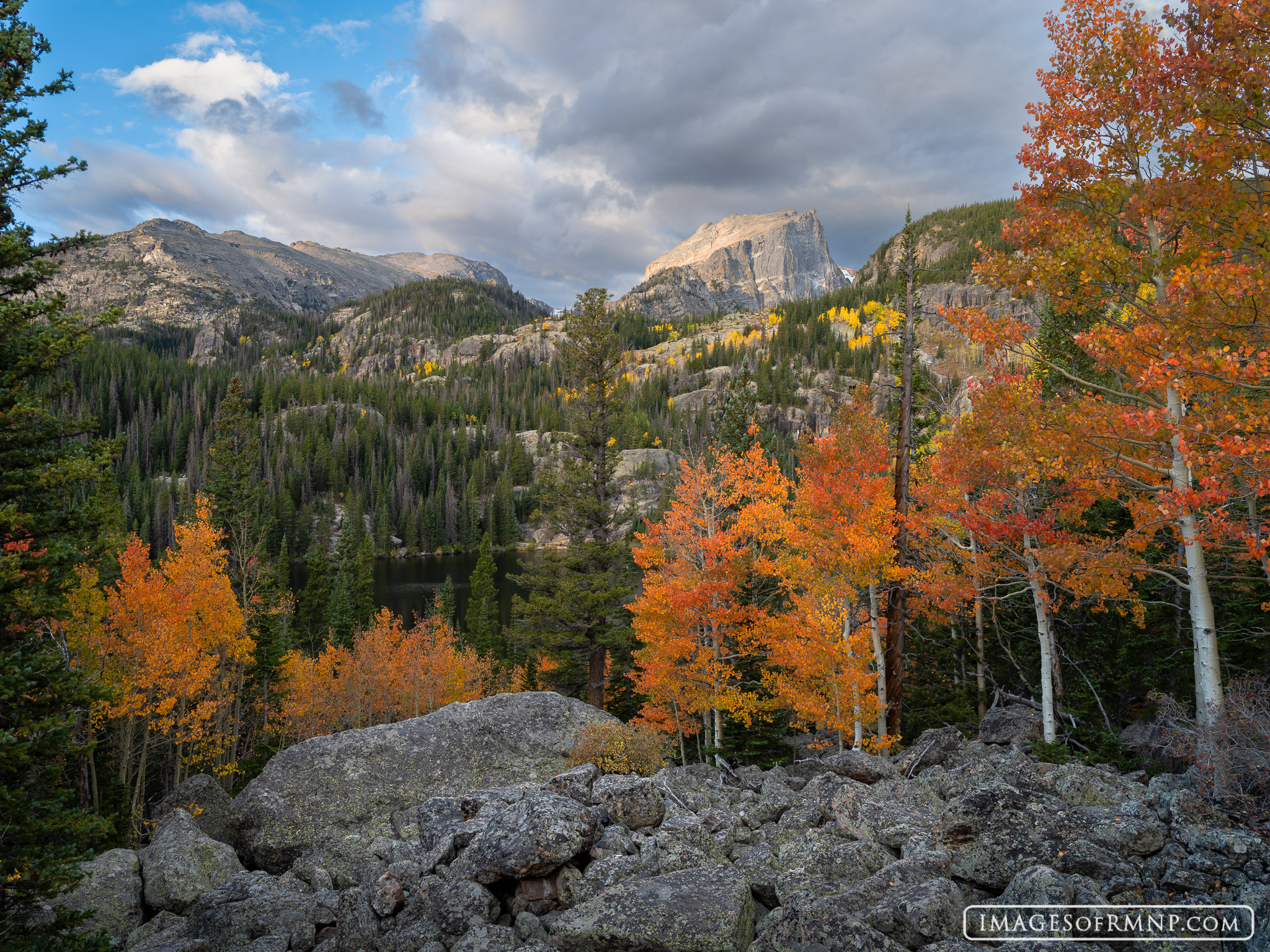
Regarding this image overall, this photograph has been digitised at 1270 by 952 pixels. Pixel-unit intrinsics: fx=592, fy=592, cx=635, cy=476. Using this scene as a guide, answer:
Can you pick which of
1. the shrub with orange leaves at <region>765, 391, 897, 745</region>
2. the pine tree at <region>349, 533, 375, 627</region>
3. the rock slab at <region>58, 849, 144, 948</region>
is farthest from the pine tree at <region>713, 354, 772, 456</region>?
the pine tree at <region>349, 533, 375, 627</region>

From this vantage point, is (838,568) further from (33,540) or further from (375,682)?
(375,682)

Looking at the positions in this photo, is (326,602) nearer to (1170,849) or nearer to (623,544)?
(623,544)

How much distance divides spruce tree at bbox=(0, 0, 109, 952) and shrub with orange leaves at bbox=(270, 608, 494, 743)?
34.1 meters

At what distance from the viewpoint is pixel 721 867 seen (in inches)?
297

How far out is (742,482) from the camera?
1884 cm

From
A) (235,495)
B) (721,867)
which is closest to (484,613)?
(235,495)

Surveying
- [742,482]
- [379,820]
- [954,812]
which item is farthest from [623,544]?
[954,812]

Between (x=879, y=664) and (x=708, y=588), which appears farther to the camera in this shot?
(x=708, y=588)

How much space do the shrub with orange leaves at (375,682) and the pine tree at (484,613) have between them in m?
7.37

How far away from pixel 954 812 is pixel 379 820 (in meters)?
12.8

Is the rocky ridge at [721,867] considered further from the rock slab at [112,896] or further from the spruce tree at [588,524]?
the spruce tree at [588,524]

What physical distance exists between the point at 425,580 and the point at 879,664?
87.9 metres

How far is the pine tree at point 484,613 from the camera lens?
55.5 metres

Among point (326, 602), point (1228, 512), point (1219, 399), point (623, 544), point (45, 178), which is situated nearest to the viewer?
point (1219, 399)
